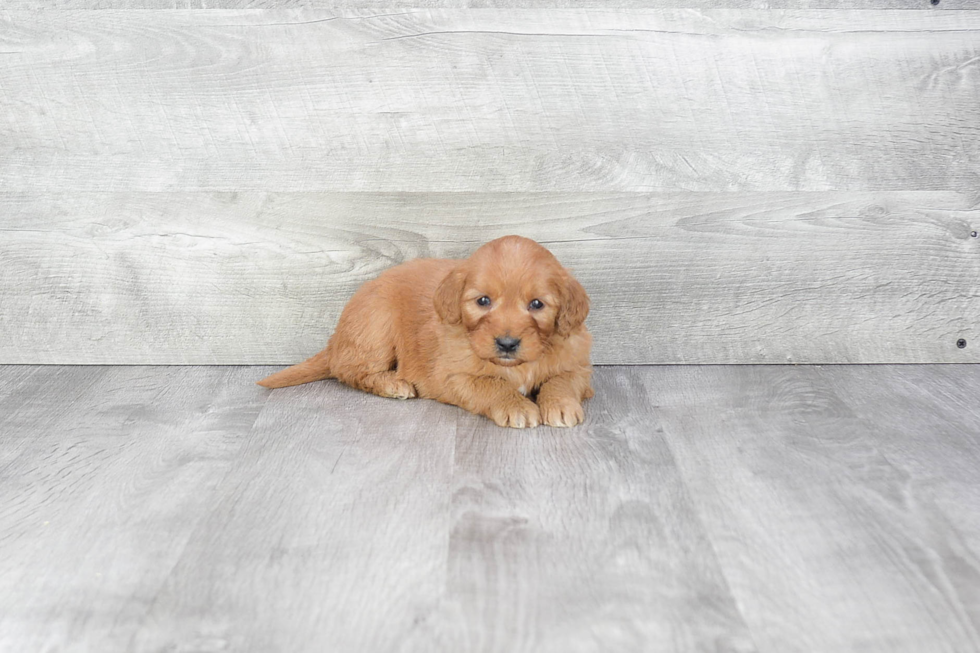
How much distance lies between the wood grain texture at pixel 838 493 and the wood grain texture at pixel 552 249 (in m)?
0.15

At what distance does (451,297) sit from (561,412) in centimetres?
41

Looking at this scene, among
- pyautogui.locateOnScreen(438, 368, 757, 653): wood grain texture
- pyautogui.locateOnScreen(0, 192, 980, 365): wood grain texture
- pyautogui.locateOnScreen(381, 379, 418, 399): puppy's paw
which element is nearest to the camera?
pyautogui.locateOnScreen(438, 368, 757, 653): wood grain texture

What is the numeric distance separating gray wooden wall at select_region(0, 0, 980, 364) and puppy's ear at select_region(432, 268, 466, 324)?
0.46 meters

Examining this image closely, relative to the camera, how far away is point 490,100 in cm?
257

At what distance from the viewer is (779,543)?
65.5 inches

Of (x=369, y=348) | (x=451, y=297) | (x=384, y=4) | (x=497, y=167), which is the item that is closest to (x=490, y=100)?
(x=497, y=167)

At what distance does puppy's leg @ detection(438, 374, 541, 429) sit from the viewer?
2219mm

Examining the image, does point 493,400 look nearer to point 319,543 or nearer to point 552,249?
point 552,249

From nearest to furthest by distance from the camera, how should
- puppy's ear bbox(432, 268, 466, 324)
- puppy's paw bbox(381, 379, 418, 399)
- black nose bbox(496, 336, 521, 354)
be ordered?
1. black nose bbox(496, 336, 521, 354)
2. puppy's ear bbox(432, 268, 466, 324)
3. puppy's paw bbox(381, 379, 418, 399)

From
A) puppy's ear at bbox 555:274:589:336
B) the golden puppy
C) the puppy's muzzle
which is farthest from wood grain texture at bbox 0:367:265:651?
puppy's ear at bbox 555:274:589:336

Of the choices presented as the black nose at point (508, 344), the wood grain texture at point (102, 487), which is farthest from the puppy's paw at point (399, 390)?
the black nose at point (508, 344)

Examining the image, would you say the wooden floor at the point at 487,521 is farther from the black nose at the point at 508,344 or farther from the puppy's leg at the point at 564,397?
the black nose at the point at 508,344

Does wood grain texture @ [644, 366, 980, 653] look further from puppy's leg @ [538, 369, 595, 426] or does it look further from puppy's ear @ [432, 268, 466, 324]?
puppy's ear @ [432, 268, 466, 324]

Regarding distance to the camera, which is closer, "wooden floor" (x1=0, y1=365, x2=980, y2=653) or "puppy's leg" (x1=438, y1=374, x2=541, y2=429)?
"wooden floor" (x1=0, y1=365, x2=980, y2=653)
